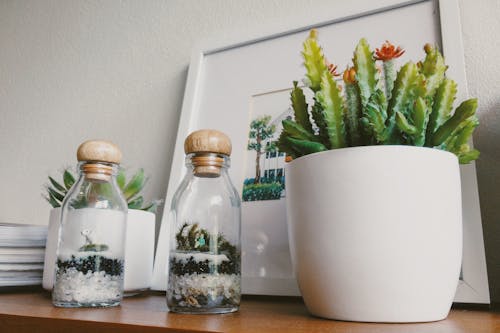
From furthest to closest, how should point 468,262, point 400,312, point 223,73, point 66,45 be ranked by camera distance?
1. point 66,45
2. point 223,73
3. point 468,262
4. point 400,312

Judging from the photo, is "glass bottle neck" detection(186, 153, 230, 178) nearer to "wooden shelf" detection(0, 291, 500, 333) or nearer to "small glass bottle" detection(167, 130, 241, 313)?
"small glass bottle" detection(167, 130, 241, 313)

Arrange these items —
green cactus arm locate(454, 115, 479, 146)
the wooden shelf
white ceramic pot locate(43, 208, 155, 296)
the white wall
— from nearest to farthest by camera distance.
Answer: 1. the wooden shelf
2. green cactus arm locate(454, 115, 479, 146)
3. white ceramic pot locate(43, 208, 155, 296)
4. the white wall

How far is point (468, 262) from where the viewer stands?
1.73ft

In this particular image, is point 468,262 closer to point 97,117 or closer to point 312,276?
point 312,276

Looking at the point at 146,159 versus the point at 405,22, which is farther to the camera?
the point at 146,159

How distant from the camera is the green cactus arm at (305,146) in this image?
1.55 ft

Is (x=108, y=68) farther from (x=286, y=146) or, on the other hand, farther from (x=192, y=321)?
(x=192, y=321)

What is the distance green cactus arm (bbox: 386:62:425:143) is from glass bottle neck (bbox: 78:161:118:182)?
1.18 ft

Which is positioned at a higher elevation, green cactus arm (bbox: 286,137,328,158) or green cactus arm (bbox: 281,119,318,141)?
green cactus arm (bbox: 281,119,318,141)

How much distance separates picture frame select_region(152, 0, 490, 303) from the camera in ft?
1.78

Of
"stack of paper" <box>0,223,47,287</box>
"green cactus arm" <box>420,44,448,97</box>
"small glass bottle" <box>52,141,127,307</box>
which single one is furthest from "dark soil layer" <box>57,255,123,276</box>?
"green cactus arm" <box>420,44,448,97</box>

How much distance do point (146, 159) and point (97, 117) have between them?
0.21m

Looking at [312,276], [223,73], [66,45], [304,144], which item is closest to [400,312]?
[312,276]

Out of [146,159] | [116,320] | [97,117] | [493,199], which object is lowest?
[116,320]
